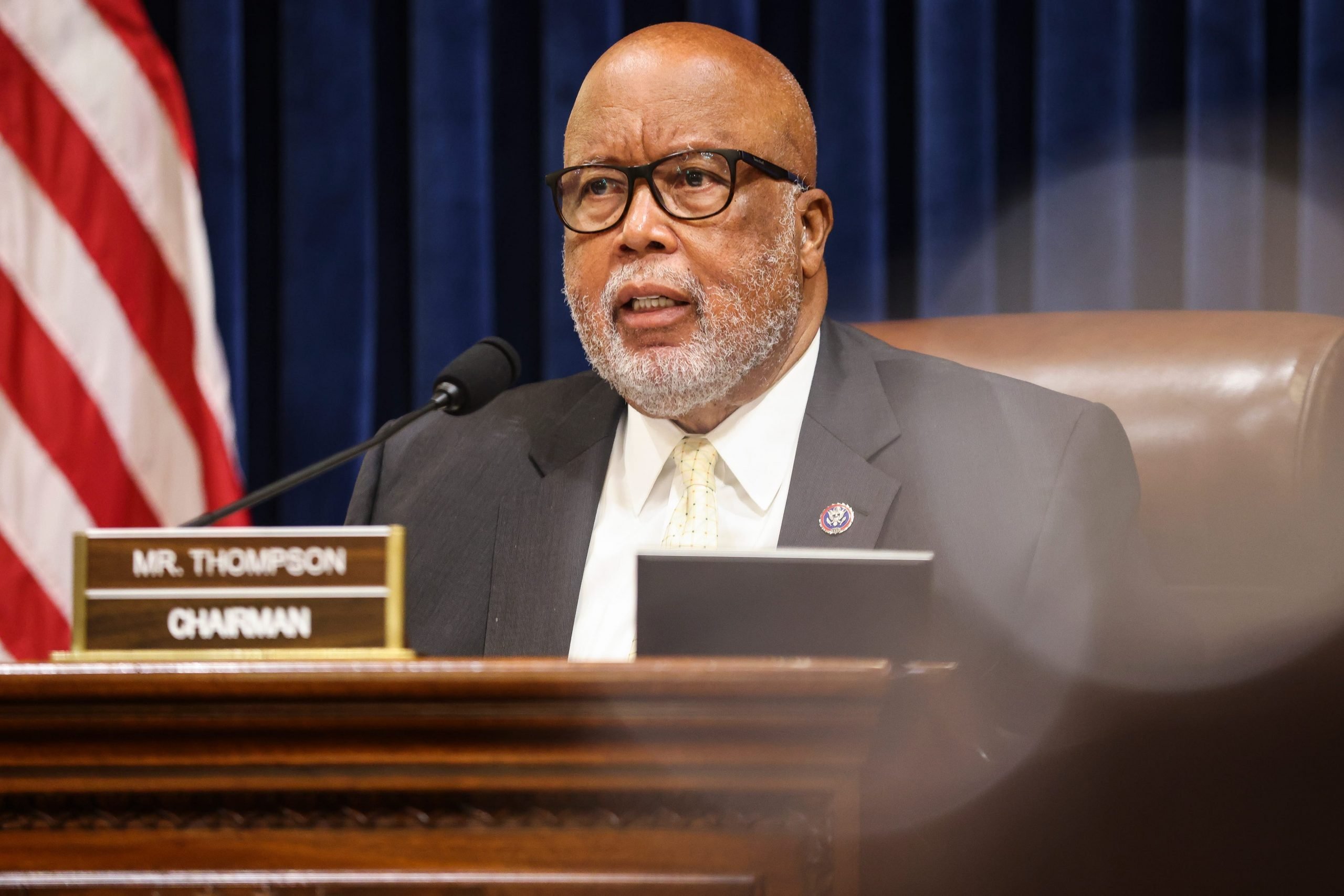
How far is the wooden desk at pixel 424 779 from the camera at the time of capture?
72 centimetres

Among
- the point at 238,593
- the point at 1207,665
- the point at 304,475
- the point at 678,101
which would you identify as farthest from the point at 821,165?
the point at 238,593

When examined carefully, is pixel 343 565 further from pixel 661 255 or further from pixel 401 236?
pixel 401 236

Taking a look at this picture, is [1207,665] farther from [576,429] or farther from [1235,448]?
[576,429]

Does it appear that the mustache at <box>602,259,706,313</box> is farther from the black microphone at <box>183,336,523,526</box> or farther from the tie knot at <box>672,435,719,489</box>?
the black microphone at <box>183,336,523,526</box>

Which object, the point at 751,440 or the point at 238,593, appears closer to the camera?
the point at 238,593

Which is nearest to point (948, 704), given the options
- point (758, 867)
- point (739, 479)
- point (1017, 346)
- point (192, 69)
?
point (758, 867)

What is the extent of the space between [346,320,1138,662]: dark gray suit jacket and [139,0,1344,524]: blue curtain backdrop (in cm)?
74

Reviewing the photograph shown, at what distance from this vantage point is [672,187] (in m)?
1.63

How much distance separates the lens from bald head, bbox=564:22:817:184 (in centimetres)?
162

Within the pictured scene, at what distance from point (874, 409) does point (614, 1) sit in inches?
47.4

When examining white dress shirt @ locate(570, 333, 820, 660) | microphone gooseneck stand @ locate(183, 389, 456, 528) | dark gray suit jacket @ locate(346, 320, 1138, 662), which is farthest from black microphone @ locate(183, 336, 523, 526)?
white dress shirt @ locate(570, 333, 820, 660)

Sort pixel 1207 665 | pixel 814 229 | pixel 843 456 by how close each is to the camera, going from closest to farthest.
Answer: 1. pixel 1207 665
2. pixel 843 456
3. pixel 814 229

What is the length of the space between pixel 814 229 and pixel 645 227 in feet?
0.98

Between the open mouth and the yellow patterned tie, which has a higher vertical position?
the open mouth
